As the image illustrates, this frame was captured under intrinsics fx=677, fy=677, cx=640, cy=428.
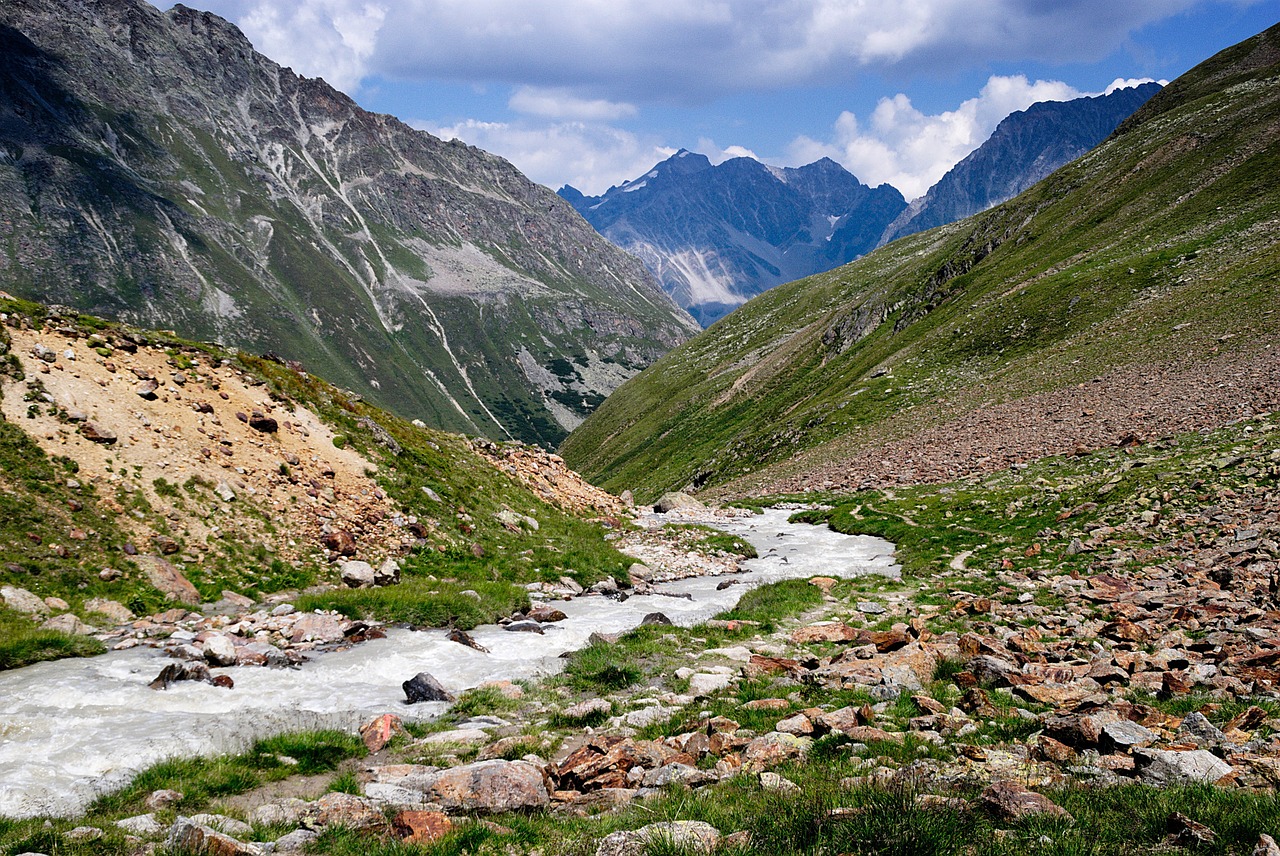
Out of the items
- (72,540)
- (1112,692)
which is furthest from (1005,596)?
(72,540)

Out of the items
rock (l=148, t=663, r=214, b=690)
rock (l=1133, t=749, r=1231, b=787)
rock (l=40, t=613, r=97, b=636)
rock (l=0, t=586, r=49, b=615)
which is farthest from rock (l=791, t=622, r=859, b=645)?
rock (l=0, t=586, r=49, b=615)

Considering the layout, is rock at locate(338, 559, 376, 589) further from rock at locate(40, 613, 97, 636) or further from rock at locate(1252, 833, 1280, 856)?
rock at locate(1252, 833, 1280, 856)

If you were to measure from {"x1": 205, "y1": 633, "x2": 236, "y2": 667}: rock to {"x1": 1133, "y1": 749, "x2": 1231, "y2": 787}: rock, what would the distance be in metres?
17.7

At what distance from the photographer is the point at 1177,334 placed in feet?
161

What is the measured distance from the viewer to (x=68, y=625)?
16.4m

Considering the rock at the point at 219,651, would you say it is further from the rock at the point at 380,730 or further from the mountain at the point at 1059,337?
the mountain at the point at 1059,337

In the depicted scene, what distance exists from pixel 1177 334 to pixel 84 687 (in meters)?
62.6

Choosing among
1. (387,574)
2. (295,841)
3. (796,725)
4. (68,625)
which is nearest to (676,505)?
(387,574)

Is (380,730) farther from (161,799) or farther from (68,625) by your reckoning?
(68,625)

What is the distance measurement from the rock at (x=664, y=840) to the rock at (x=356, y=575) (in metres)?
17.4

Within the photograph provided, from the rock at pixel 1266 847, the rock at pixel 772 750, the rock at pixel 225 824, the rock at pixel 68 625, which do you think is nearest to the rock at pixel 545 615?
the rock at pixel 68 625

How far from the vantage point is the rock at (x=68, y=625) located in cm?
1617

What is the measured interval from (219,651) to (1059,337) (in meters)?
68.8

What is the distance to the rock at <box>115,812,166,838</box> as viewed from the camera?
8695 millimetres
